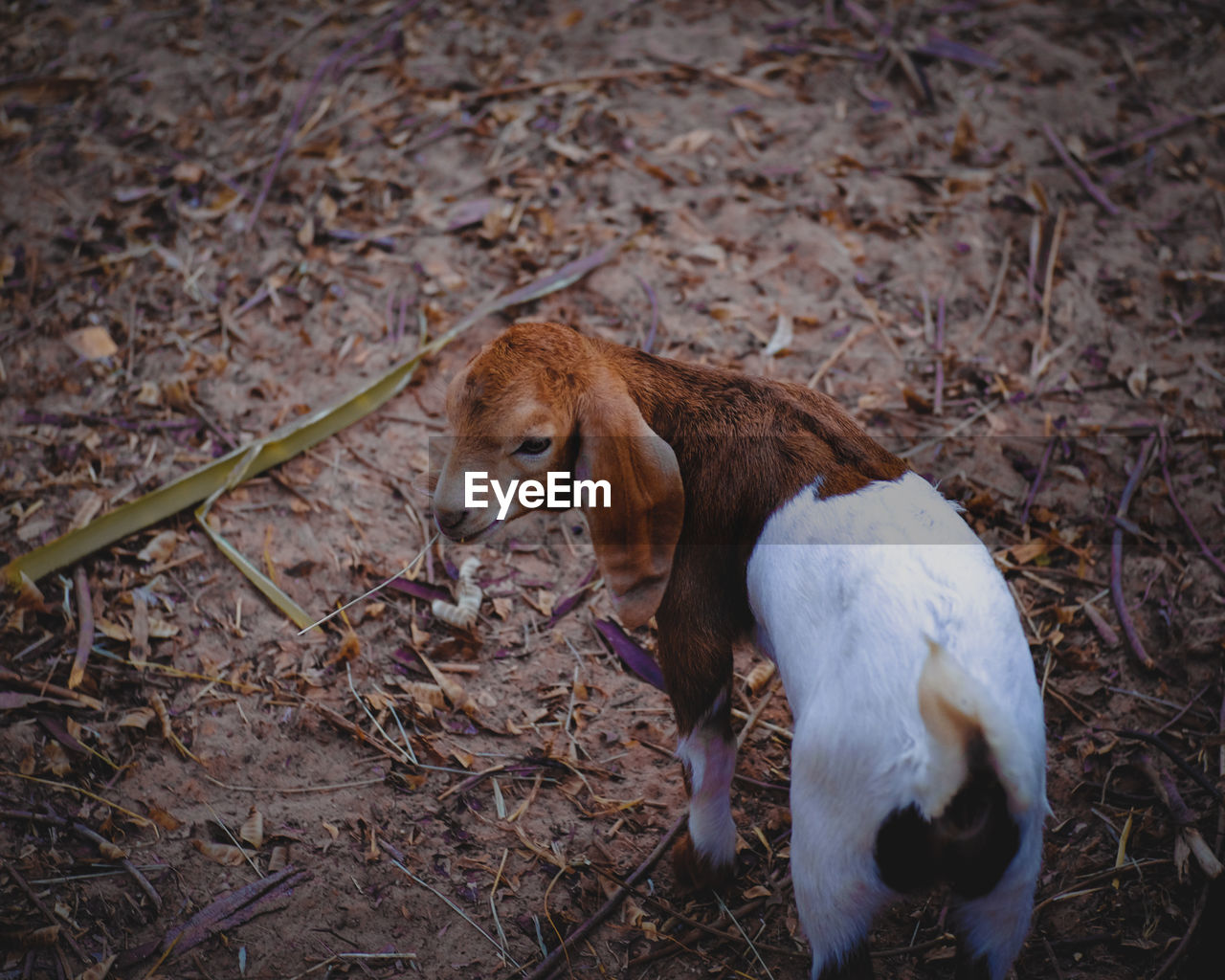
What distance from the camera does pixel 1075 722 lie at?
3.51 metres

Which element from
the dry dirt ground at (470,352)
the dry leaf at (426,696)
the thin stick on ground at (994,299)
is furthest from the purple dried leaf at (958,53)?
the dry leaf at (426,696)

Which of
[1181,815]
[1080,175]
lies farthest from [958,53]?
[1181,815]

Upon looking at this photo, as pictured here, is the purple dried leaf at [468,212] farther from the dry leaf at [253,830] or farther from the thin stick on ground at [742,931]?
the thin stick on ground at [742,931]

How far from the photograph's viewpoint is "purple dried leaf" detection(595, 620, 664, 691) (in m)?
3.78

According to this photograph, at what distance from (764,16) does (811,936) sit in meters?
6.17

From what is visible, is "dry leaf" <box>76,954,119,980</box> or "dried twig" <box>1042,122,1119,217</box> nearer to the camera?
"dry leaf" <box>76,954,119,980</box>

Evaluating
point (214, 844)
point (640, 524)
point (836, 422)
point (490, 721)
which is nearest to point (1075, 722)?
point (836, 422)

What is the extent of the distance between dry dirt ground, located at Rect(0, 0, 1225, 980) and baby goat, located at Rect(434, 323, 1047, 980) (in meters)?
0.94

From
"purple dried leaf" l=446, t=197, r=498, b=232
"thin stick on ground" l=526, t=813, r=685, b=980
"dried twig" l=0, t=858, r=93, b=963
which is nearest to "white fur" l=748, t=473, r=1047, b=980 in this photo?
"thin stick on ground" l=526, t=813, r=685, b=980

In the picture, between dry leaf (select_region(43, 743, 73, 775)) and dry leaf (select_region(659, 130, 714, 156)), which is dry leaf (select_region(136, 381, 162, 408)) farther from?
dry leaf (select_region(659, 130, 714, 156))

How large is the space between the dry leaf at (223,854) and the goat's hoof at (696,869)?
1581mm

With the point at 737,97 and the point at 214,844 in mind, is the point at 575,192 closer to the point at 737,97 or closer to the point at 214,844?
the point at 737,97

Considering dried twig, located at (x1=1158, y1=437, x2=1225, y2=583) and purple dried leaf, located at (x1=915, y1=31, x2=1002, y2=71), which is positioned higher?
purple dried leaf, located at (x1=915, y1=31, x2=1002, y2=71)

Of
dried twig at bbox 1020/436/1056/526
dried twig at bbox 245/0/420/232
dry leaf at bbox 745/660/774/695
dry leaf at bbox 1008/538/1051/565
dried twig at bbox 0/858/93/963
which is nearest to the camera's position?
dried twig at bbox 0/858/93/963
